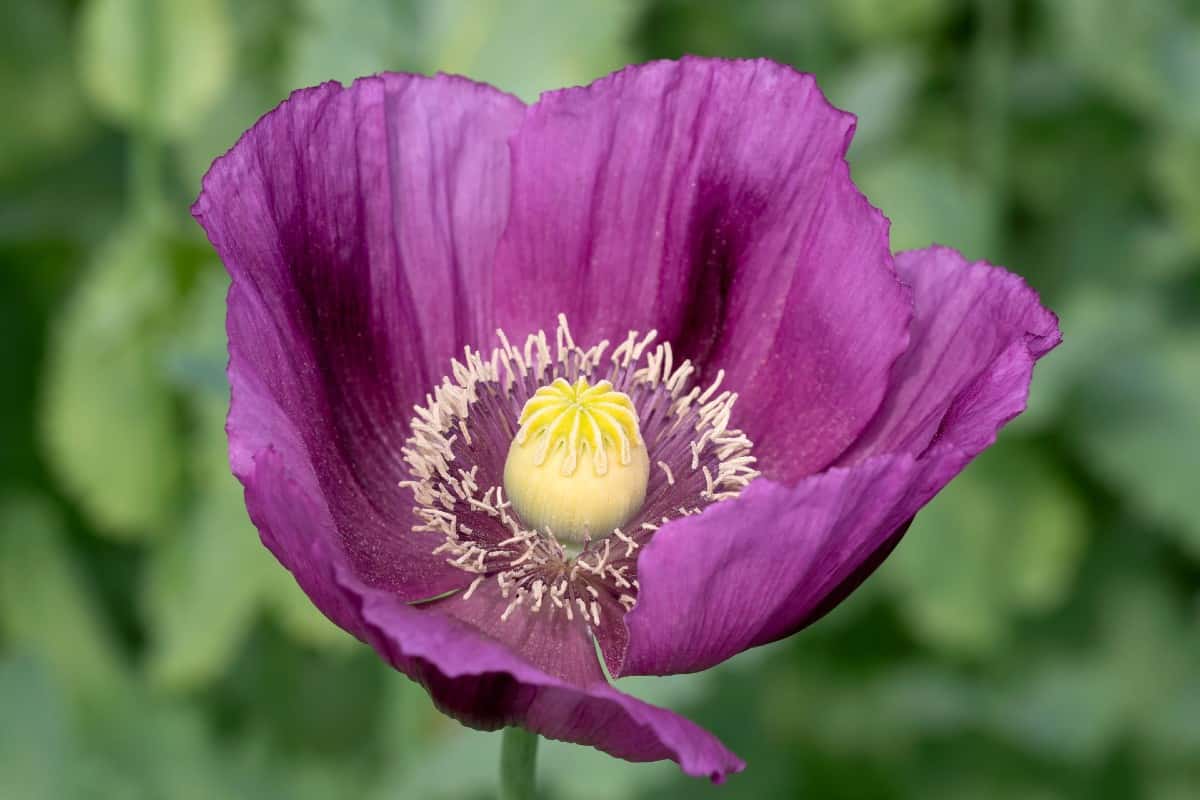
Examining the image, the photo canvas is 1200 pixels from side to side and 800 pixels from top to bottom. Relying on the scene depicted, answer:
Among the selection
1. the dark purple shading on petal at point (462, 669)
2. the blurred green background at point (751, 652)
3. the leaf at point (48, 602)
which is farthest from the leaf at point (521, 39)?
the leaf at point (48, 602)

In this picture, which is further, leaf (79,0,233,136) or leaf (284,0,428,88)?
leaf (79,0,233,136)

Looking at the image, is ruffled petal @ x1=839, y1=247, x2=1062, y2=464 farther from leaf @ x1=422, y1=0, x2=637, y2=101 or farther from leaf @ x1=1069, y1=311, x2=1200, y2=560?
leaf @ x1=1069, y1=311, x2=1200, y2=560

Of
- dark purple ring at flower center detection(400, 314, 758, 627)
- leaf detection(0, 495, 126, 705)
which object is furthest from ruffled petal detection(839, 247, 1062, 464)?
leaf detection(0, 495, 126, 705)

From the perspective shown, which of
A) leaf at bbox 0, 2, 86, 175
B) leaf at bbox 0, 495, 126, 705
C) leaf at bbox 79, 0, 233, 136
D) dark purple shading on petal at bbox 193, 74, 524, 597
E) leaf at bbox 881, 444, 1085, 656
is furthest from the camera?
leaf at bbox 0, 2, 86, 175

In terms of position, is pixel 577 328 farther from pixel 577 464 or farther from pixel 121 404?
pixel 121 404

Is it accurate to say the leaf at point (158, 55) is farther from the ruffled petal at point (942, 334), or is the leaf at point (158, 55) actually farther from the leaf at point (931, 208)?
the ruffled petal at point (942, 334)

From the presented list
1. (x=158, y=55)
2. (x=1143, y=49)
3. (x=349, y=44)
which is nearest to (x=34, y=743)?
(x=158, y=55)
